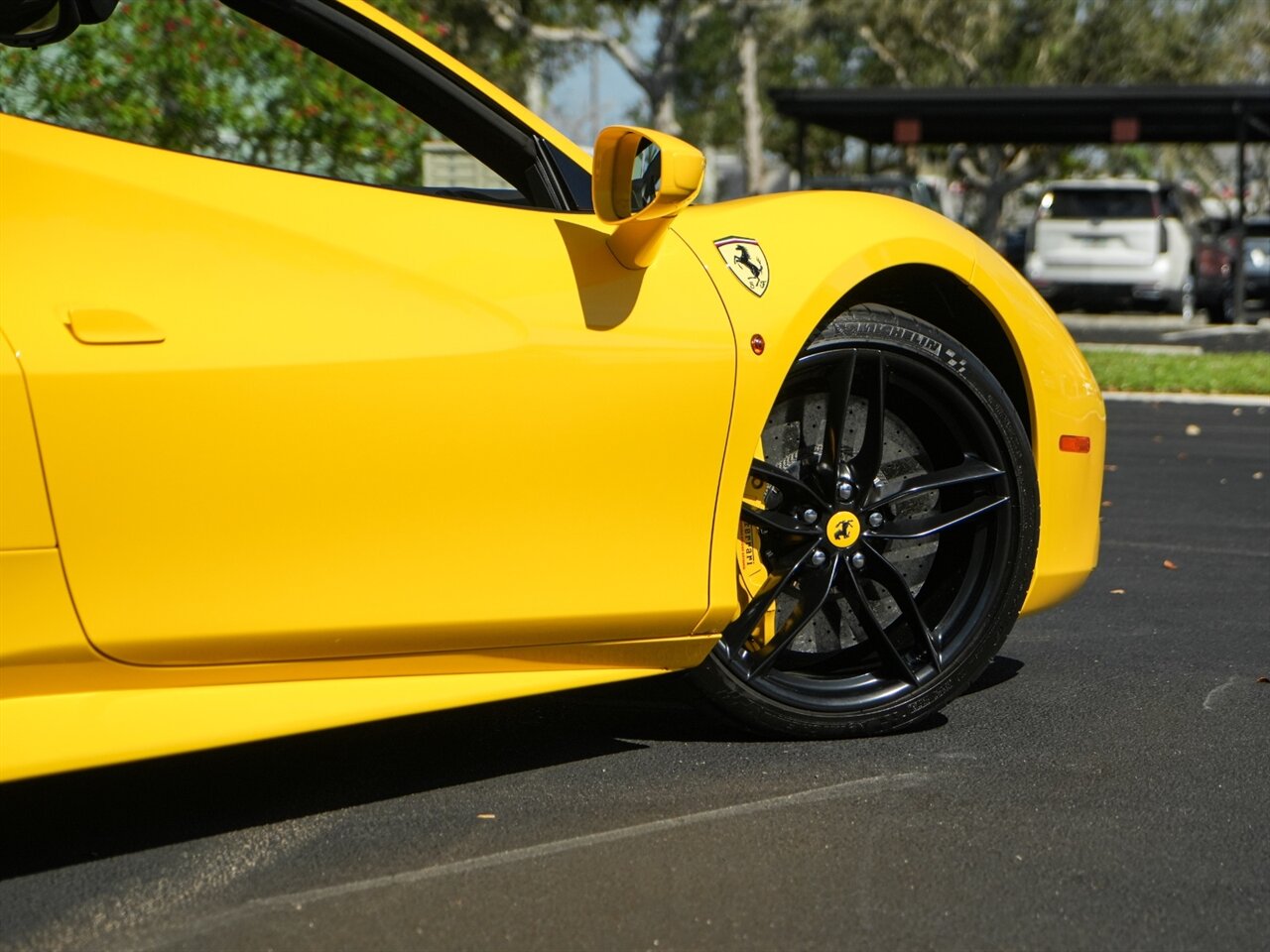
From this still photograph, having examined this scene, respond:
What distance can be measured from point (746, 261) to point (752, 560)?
609mm

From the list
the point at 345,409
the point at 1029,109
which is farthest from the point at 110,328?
the point at 1029,109

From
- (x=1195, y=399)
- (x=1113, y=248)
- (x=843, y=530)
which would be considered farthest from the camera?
(x=1113, y=248)

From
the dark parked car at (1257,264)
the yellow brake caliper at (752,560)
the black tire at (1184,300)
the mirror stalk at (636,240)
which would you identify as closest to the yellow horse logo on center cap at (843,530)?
the yellow brake caliper at (752,560)

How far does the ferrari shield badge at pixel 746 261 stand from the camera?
11.0 ft

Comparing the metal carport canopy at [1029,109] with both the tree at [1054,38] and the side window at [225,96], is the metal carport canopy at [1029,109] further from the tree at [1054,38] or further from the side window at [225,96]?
the tree at [1054,38]

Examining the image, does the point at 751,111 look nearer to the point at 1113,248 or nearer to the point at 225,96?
the point at 1113,248

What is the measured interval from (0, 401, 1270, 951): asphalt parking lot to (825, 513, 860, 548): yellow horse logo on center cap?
43 centimetres

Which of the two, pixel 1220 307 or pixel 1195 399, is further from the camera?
pixel 1220 307

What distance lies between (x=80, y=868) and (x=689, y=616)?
1.13 meters

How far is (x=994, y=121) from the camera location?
26359 millimetres

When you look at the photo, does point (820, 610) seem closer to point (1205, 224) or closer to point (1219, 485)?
point (1219, 485)

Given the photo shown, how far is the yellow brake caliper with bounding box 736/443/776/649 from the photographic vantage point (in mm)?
3564

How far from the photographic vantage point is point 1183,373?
46.9 ft

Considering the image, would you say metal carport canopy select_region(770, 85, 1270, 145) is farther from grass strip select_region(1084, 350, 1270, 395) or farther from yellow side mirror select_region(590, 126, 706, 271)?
yellow side mirror select_region(590, 126, 706, 271)
